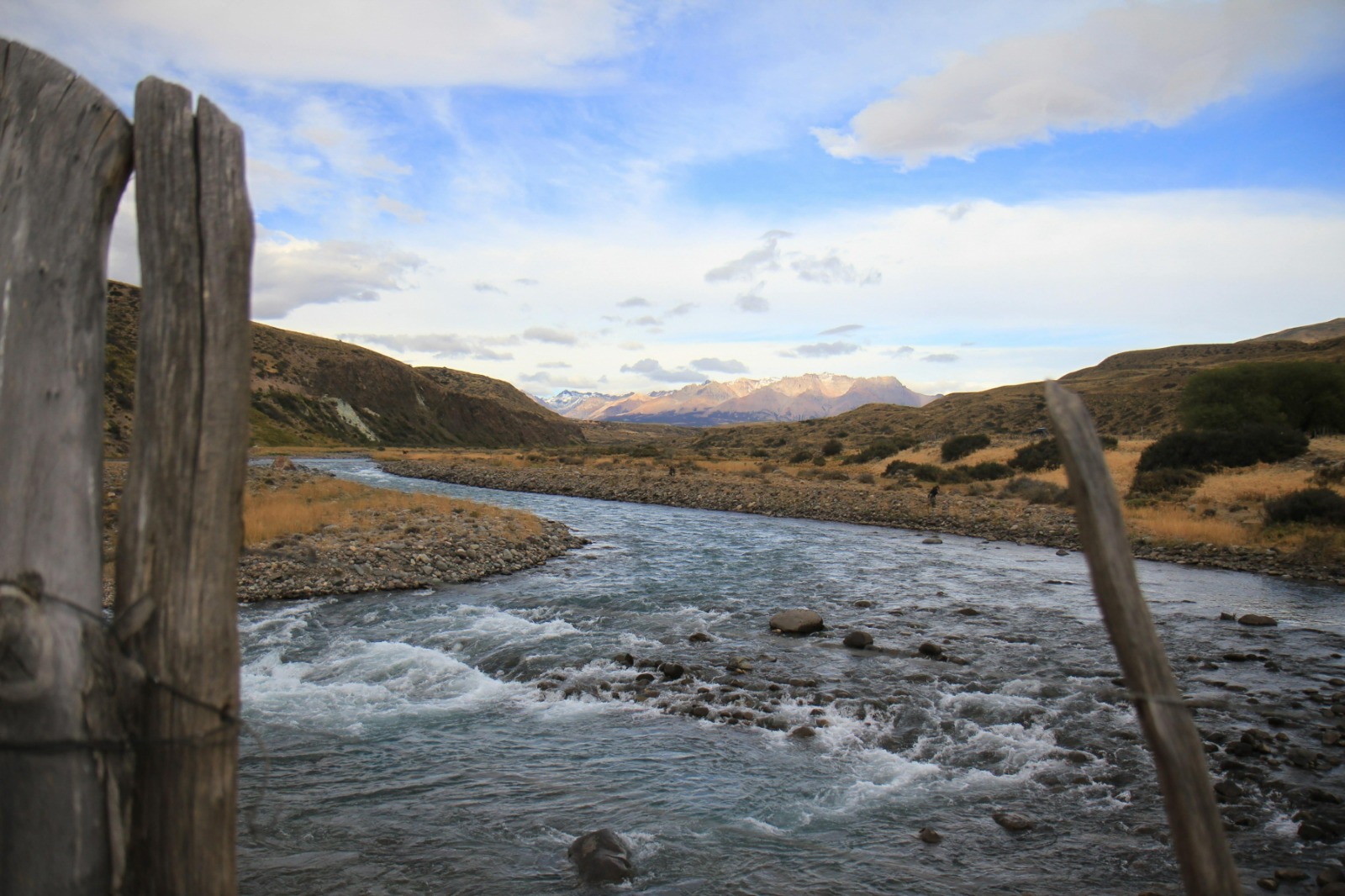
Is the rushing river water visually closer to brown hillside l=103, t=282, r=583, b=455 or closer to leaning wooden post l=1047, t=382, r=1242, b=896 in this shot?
leaning wooden post l=1047, t=382, r=1242, b=896

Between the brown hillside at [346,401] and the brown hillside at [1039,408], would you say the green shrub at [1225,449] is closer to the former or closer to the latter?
the brown hillside at [1039,408]

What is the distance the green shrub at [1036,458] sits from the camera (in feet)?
118

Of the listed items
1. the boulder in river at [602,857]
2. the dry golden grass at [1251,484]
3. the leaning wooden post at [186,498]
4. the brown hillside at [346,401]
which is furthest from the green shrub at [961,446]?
the brown hillside at [346,401]

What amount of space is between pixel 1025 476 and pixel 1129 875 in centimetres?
3096

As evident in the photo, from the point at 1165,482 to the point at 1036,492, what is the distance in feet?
14.1

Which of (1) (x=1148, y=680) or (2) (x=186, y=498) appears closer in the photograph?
(2) (x=186, y=498)

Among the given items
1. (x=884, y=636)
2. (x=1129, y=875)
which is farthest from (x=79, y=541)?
(x=884, y=636)

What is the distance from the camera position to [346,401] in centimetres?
9862

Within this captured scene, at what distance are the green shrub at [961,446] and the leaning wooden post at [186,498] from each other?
43822 mm

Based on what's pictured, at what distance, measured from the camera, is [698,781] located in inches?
306

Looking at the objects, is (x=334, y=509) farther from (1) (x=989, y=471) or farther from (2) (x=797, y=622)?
(1) (x=989, y=471)

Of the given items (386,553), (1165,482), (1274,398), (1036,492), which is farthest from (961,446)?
(386,553)

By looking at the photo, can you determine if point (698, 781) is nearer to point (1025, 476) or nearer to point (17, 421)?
point (17, 421)

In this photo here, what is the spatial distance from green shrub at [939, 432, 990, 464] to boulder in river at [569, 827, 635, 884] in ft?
131
